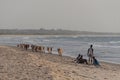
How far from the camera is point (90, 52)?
20734 mm

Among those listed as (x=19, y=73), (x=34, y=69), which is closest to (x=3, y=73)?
(x=19, y=73)

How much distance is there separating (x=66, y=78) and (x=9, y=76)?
217 cm

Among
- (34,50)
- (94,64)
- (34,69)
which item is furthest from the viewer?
(34,50)

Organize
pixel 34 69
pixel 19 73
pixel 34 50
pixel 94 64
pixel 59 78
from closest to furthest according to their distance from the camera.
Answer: pixel 59 78 → pixel 19 73 → pixel 34 69 → pixel 94 64 → pixel 34 50

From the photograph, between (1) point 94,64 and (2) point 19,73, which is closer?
(2) point 19,73

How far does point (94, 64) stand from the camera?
20.3 m

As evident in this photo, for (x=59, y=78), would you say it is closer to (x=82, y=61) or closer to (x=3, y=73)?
(x=3, y=73)

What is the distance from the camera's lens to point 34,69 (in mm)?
13953

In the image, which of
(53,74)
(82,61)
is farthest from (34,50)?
(53,74)

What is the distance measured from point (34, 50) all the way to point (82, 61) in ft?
40.4

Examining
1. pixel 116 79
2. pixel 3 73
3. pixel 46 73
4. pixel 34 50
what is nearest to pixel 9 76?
pixel 3 73

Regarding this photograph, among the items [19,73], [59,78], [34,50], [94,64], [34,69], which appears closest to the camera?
[59,78]

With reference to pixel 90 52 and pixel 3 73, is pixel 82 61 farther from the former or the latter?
pixel 3 73

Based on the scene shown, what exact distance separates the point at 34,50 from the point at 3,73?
64.4 feet
